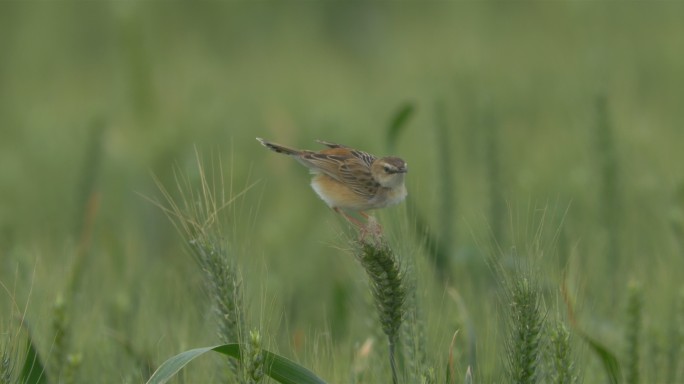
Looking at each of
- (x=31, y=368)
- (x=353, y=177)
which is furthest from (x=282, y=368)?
(x=353, y=177)

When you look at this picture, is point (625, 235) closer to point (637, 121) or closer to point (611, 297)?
point (611, 297)

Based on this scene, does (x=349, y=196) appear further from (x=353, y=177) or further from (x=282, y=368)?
(x=282, y=368)

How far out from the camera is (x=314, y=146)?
7.13 metres

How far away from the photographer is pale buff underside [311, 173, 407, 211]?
9.89 ft

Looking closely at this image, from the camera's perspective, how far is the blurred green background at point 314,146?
3.64m

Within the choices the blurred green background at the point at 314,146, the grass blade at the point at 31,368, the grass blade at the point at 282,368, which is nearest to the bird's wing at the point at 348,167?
the blurred green background at the point at 314,146

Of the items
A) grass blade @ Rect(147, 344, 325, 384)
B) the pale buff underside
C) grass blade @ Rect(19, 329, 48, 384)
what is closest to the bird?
the pale buff underside

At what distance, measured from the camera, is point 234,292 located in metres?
2.54

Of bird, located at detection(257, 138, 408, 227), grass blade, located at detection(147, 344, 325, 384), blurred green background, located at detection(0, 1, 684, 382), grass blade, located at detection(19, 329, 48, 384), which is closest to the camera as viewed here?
grass blade, located at detection(147, 344, 325, 384)

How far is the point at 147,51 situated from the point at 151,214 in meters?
1.06

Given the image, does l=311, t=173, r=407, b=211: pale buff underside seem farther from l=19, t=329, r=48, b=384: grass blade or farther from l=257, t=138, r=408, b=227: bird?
l=19, t=329, r=48, b=384: grass blade

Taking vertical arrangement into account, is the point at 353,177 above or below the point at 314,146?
above

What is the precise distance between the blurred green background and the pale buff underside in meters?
0.09

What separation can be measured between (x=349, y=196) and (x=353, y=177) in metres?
0.06
